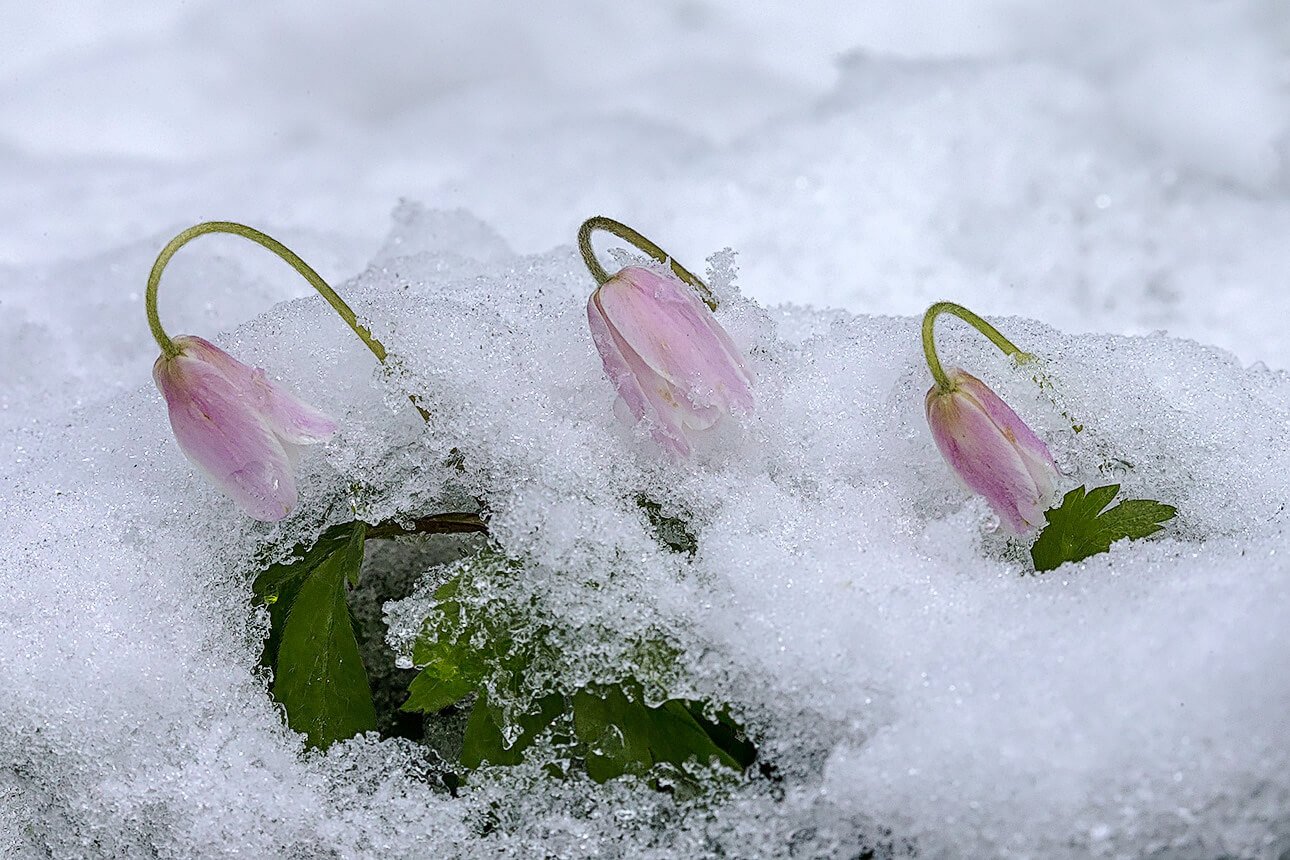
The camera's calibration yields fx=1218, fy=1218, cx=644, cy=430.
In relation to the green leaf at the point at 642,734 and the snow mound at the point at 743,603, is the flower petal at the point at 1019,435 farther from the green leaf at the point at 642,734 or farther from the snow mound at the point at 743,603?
the green leaf at the point at 642,734

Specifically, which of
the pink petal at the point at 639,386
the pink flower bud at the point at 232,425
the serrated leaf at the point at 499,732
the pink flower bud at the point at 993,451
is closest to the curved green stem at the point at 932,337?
the pink flower bud at the point at 993,451

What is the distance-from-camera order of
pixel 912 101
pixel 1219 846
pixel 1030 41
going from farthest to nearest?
pixel 1030 41
pixel 912 101
pixel 1219 846

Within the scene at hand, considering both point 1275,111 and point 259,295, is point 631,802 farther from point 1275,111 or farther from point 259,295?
point 1275,111

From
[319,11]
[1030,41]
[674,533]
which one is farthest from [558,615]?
[319,11]

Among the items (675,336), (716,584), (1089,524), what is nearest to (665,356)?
(675,336)

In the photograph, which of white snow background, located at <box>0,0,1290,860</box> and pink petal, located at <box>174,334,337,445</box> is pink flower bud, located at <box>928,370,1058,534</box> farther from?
pink petal, located at <box>174,334,337,445</box>

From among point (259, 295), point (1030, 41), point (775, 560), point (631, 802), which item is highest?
point (1030, 41)

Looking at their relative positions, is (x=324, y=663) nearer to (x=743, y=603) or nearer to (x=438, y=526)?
(x=438, y=526)
